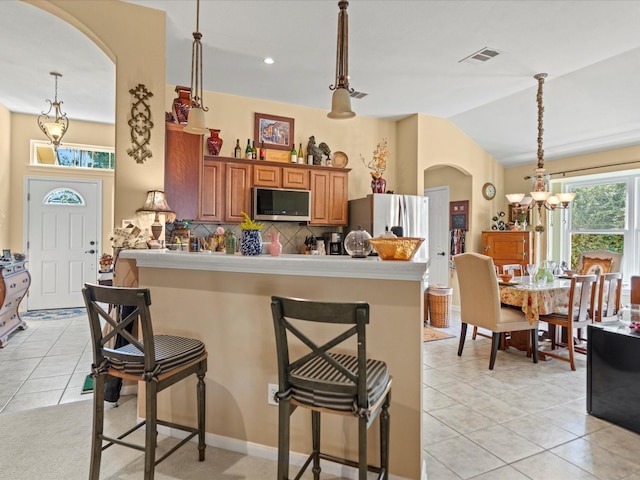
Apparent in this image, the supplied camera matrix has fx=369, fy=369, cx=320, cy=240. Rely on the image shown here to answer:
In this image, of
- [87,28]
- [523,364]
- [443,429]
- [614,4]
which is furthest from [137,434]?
[614,4]

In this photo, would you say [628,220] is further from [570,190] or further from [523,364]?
[523,364]

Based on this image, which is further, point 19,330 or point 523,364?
point 19,330

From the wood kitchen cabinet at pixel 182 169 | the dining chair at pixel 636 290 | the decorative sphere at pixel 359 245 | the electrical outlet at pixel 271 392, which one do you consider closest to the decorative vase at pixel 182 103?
the wood kitchen cabinet at pixel 182 169

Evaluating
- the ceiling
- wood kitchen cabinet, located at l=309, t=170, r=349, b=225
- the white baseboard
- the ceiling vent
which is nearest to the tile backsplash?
wood kitchen cabinet, located at l=309, t=170, r=349, b=225

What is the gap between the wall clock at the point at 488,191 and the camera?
6.11 meters

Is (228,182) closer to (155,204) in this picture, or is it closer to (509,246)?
(155,204)

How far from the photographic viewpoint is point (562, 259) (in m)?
5.73

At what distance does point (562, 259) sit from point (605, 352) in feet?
12.0

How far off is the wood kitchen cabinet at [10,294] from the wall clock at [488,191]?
21.8 ft

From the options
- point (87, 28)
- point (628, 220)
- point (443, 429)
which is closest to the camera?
point (443, 429)

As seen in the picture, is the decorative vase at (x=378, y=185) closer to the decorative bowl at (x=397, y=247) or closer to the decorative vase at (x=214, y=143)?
the decorative vase at (x=214, y=143)

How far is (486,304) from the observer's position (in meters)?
3.56

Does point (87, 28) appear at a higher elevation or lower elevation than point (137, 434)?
higher

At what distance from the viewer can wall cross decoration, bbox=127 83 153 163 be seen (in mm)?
2891
